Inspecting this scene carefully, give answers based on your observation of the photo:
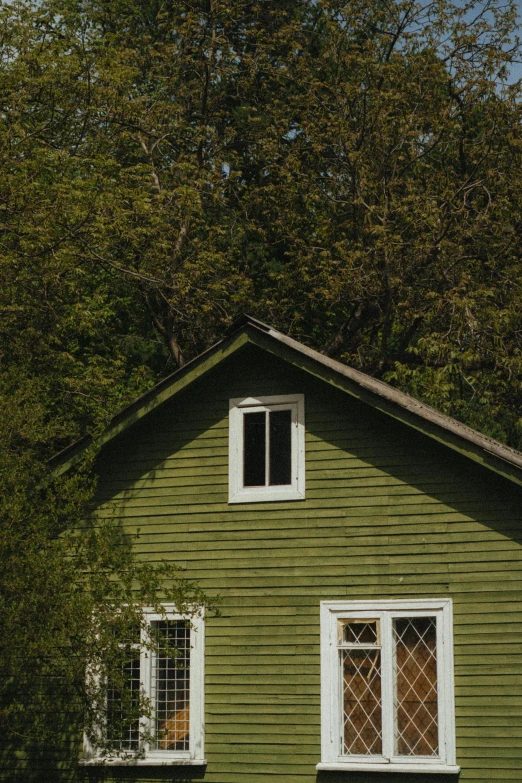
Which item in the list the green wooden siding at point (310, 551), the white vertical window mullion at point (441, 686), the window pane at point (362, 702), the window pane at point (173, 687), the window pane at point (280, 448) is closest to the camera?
the white vertical window mullion at point (441, 686)

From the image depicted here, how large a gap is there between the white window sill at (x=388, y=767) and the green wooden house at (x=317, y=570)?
16mm

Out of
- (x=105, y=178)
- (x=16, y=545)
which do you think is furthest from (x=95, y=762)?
(x=105, y=178)

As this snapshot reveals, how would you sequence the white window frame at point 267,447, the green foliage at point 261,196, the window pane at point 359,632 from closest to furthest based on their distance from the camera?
the window pane at point 359,632, the white window frame at point 267,447, the green foliage at point 261,196

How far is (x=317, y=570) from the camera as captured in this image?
15.2 metres

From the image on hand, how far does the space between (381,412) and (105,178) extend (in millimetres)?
10970

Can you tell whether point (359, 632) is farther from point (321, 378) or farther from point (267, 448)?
point (321, 378)

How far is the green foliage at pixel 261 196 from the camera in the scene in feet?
74.0

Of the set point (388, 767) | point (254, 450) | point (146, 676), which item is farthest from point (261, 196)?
point (388, 767)

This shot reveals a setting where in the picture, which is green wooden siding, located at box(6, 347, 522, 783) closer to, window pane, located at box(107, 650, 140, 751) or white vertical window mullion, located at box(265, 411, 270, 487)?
white vertical window mullion, located at box(265, 411, 270, 487)

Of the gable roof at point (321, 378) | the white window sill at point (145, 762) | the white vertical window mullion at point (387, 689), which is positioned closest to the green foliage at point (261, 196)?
the gable roof at point (321, 378)

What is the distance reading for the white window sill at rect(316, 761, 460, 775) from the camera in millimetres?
13814

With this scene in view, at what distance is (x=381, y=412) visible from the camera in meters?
15.2

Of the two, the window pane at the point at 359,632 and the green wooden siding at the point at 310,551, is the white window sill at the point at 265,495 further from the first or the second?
the window pane at the point at 359,632

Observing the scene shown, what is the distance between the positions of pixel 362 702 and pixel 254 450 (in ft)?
11.5
